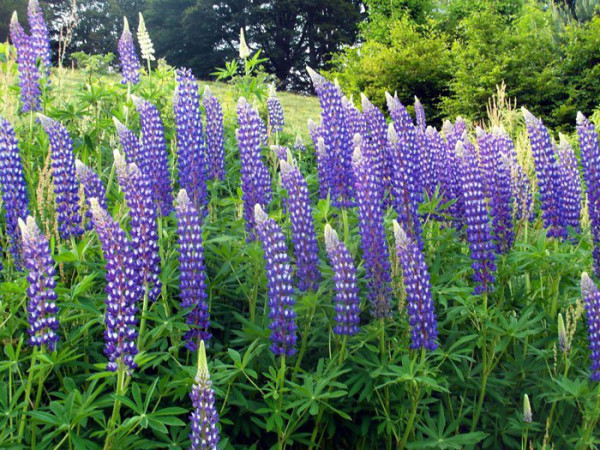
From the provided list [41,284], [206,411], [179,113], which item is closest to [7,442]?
[41,284]

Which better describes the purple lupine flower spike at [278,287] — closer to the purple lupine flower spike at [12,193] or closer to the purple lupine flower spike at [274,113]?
the purple lupine flower spike at [12,193]

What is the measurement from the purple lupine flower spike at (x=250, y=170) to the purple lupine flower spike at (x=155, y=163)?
1.55ft

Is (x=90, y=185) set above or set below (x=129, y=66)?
below

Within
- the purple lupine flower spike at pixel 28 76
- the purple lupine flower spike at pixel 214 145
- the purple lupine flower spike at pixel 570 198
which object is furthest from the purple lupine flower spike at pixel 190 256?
the purple lupine flower spike at pixel 28 76

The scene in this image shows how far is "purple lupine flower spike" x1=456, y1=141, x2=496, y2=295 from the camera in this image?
3.23m

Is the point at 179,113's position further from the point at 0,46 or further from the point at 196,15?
the point at 196,15

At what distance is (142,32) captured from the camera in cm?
664

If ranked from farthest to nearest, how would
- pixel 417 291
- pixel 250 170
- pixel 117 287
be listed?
pixel 250 170, pixel 417 291, pixel 117 287

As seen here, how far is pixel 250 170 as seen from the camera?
12.3ft

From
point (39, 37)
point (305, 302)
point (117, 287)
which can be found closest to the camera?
point (117, 287)

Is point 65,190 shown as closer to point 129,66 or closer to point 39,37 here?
point 39,37

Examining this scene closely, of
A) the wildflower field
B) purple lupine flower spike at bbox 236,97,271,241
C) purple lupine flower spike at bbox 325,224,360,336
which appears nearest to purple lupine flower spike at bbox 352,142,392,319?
the wildflower field

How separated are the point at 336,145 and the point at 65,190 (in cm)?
165

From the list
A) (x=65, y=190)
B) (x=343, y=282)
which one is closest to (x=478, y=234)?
(x=343, y=282)
